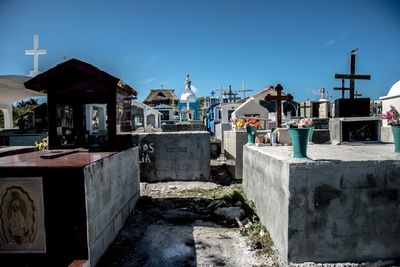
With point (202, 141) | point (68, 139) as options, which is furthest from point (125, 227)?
point (202, 141)

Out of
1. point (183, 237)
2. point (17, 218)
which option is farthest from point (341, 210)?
point (17, 218)

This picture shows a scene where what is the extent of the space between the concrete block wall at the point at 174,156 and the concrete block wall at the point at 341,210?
6.50 m

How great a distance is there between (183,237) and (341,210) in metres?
2.93

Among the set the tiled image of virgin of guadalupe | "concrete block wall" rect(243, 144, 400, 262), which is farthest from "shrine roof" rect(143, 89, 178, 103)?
"concrete block wall" rect(243, 144, 400, 262)

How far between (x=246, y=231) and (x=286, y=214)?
182cm

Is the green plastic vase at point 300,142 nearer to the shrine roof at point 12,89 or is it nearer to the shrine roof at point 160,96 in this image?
the shrine roof at point 12,89

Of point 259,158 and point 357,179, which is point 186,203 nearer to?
point 259,158

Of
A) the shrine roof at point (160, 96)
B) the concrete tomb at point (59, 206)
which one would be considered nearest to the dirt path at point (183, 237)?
the concrete tomb at point (59, 206)

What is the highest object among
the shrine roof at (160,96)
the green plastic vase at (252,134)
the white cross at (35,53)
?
the shrine roof at (160,96)

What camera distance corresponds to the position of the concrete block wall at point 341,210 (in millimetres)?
4082

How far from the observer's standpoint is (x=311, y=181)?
409 cm

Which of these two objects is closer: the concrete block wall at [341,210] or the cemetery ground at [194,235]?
the concrete block wall at [341,210]

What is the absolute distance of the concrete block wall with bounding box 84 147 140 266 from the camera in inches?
159

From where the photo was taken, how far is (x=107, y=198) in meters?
4.84
